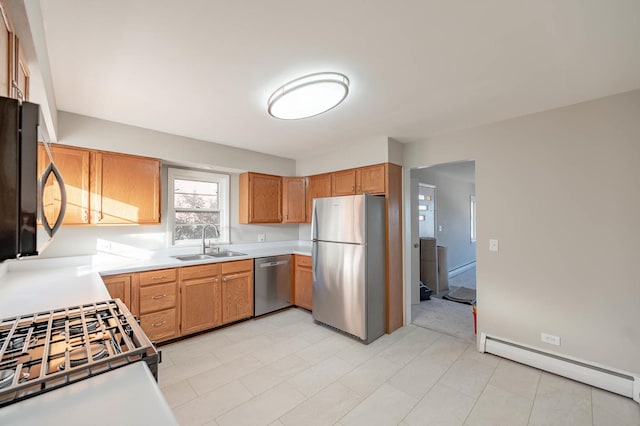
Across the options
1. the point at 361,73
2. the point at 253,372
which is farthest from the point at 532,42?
the point at 253,372

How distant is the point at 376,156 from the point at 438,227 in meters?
3.14

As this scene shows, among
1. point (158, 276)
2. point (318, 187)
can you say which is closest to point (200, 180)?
point (158, 276)

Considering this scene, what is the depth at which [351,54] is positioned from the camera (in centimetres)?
163

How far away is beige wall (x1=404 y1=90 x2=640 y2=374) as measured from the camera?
209 cm

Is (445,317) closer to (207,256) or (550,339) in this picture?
(550,339)

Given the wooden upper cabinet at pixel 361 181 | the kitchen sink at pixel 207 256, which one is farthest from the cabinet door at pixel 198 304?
the wooden upper cabinet at pixel 361 181

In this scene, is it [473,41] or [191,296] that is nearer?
[473,41]

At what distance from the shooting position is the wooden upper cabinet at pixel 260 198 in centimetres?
387

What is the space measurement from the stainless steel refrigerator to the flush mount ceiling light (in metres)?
1.24

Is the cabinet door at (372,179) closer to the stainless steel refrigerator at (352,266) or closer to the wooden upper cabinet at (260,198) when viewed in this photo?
the stainless steel refrigerator at (352,266)

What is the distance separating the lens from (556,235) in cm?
237

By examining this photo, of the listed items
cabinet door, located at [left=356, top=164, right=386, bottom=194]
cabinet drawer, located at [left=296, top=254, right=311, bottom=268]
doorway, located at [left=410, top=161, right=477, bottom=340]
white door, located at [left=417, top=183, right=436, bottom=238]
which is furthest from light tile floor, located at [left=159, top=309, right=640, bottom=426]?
white door, located at [left=417, top=183, right=436, bottom=238]

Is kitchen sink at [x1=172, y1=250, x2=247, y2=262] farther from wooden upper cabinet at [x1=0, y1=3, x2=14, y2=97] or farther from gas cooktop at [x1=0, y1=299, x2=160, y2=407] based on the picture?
wooden upper cabinet at [x1=0, y1=3, x2=14, y2=97]

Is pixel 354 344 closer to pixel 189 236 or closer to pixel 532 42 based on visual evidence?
pixel 189 236
